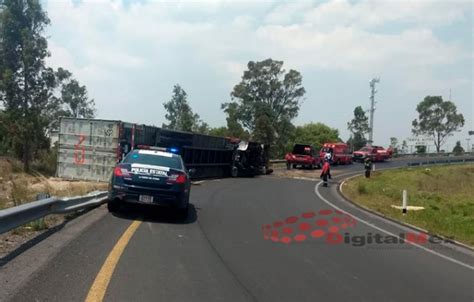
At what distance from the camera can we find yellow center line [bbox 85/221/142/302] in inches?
225

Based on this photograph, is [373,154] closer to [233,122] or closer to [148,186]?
[233,122]

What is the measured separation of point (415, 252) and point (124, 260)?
552cm

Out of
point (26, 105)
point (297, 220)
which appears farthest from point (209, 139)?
point (297, 220)

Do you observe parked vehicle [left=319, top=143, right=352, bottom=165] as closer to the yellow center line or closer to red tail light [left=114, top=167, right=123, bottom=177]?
red tail light [left=114, top=167, right=123, bottom=177]

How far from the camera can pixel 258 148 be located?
123 ft

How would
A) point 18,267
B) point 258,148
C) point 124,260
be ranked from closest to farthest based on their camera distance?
1. point 18,267
2. point 124,260
3. point 258,148

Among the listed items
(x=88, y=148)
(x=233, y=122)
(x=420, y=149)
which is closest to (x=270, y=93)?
(x=233, y=122)

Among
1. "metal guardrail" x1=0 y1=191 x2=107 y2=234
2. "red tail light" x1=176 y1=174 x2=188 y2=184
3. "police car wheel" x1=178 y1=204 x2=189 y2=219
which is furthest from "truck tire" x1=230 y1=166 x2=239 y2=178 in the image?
"red tail light" x1=176 y1=174 x2=188 y2=184

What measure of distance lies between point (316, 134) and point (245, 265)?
97491 mm

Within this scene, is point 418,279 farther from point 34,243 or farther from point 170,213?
point 170,213

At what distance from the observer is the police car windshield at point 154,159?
495 inches

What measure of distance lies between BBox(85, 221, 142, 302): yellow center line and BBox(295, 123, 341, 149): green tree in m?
90.3

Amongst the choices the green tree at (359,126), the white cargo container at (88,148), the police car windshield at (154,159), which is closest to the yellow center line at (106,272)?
the police car windshield at (154,159)

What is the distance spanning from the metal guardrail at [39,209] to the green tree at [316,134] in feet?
286
